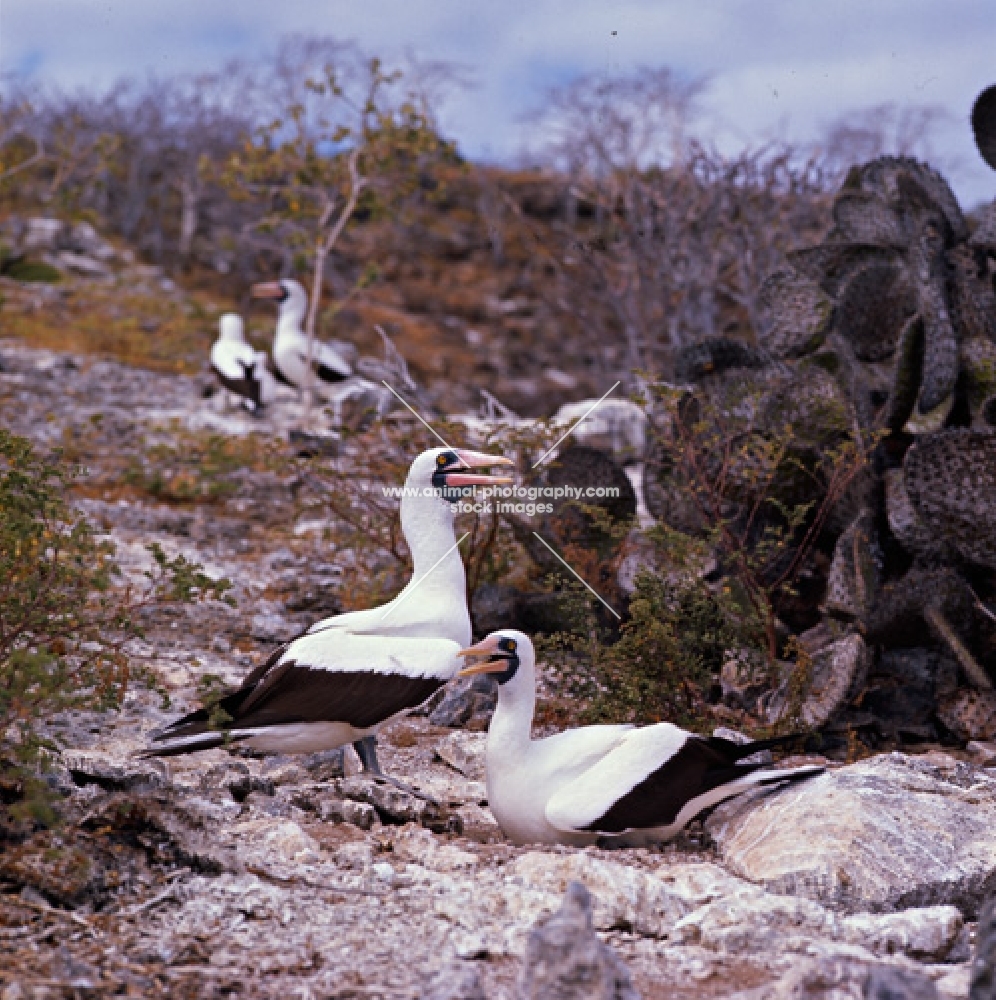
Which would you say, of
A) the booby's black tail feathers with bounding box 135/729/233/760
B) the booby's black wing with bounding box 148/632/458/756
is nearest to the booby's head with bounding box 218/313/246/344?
the booby's black wing with bounding box 148/632/458/756

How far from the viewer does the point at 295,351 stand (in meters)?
12.6

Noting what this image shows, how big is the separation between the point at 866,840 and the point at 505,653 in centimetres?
124

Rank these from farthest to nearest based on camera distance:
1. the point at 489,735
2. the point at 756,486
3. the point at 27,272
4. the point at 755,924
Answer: the point at 27,272
the point at 756,486
the point at 489,735
the point at 755,924

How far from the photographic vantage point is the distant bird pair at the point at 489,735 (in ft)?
13.4

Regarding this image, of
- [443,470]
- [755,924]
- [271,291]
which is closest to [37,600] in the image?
[443,470]

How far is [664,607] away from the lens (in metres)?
5.43

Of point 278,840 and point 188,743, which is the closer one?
point 278,840

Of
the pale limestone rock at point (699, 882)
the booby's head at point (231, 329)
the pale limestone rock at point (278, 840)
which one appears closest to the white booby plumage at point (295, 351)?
the booby's head at point (231, 329)

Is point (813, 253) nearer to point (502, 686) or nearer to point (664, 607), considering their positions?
point (664, 607)

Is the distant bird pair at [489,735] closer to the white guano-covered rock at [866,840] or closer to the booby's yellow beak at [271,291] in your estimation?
the white guano-covered rock at [866,840]

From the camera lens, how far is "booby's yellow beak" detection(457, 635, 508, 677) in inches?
171

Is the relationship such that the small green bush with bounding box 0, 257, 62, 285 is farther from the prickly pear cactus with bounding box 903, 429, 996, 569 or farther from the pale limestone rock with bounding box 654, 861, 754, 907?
the pale limestone rock with bounding box 654, 861, 754, 907

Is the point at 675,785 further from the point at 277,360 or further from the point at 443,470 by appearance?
the point at 277,360

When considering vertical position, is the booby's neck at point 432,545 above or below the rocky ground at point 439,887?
above
